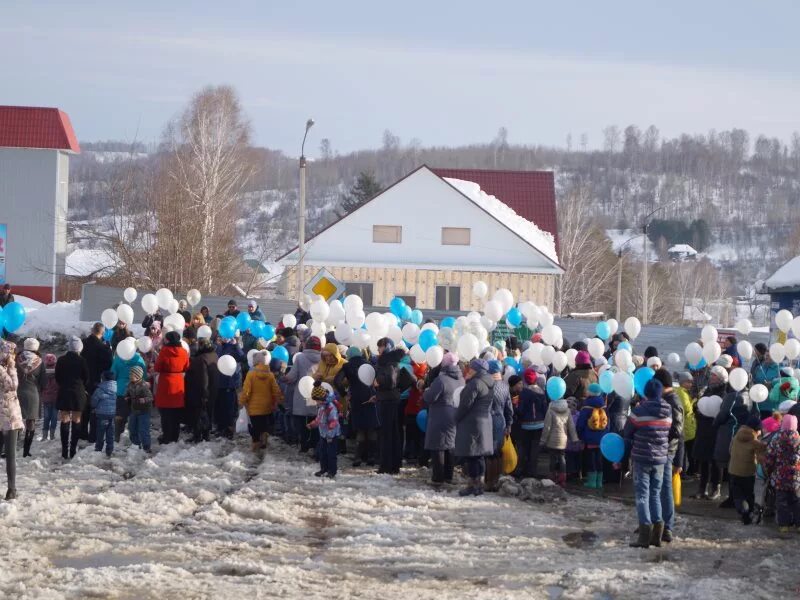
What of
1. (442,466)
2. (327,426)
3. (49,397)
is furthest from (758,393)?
(49,397)

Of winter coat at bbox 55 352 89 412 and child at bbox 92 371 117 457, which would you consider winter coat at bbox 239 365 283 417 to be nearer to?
child at bbox 92 371 117 457

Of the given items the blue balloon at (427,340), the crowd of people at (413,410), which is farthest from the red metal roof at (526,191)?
the blue balloon at (427,340)

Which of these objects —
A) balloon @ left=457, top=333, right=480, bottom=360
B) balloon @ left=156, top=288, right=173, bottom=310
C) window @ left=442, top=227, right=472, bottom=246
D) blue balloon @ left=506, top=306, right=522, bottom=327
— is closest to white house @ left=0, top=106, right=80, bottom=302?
window @ left=442, top=227, right=472, bottom=246

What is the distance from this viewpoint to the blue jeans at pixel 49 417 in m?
16.0

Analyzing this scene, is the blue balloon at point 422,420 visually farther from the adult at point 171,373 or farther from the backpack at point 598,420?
the adult at point 171,373

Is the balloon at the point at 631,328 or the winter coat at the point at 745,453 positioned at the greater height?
the balloon at the point at 631,328

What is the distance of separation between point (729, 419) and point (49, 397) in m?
9.16

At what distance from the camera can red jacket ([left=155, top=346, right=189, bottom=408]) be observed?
15.5 metres

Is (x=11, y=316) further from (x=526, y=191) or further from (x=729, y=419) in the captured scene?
(x=526, y=191)

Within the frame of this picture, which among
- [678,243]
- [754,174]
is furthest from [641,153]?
[678,243]

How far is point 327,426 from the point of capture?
45.2 feet

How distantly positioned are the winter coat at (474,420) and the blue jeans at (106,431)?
4817 millimetres

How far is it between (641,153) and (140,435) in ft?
557

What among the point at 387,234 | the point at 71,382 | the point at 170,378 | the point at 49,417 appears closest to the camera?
the point at 71,382
